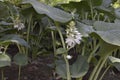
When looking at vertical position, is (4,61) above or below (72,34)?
below

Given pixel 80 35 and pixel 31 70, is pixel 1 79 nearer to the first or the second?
pixel 31 70

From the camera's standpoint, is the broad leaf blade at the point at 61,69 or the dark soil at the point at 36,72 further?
the dark soil at the point at 36,72

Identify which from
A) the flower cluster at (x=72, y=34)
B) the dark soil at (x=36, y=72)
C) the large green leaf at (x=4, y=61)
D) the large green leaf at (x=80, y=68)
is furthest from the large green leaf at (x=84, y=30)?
the dark soil at (x=36, y=72)

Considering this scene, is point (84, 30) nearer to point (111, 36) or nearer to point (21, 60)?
point (111, 36)

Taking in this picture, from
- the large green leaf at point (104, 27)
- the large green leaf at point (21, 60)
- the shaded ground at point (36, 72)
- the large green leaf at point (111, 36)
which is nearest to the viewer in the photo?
the large green leaf at point (111, 36)

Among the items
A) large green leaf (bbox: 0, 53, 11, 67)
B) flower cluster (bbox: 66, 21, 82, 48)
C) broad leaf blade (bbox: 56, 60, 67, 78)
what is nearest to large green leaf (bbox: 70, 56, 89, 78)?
broad leaf blade (bbox: 56, 60, 67, 78)

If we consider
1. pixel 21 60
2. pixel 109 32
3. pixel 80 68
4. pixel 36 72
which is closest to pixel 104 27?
pixel 109 32

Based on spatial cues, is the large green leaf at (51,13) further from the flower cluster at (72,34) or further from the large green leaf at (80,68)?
the large green leaf at (80,68)

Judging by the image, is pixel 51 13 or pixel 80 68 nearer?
pixel 51 13

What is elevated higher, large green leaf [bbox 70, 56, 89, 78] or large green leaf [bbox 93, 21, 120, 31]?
large green leaf [bbox 93, 21, 120, 31]

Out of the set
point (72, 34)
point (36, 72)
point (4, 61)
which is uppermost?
point (72, 34)

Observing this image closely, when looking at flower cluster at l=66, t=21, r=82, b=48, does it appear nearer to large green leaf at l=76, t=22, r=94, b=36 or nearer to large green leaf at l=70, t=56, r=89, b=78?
large green leaf at l=76, t=22, r=94, b=36

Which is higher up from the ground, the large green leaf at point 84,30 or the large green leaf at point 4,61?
the large green leaf at point 84,30

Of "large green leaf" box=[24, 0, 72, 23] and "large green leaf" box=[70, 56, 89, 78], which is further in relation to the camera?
"large green leaf" box=[70, 56, 89, 78]
